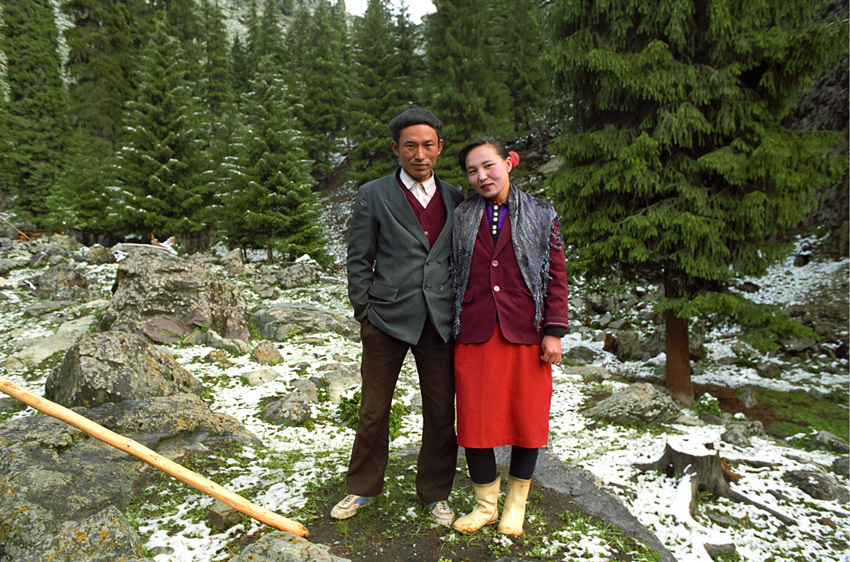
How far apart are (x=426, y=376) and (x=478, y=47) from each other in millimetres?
20236

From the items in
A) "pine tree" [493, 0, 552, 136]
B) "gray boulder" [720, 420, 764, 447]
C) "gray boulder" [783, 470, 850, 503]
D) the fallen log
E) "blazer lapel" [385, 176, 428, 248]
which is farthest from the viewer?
"pine tree" [493, 0, 552, 136]

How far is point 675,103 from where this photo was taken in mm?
6223

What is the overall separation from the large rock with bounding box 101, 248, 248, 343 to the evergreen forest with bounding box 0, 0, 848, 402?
5.61 m

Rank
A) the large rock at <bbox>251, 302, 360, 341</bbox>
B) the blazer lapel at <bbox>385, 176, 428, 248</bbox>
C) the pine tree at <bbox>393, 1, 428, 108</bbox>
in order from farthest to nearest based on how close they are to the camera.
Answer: the pine tree at <bbox>393, 1, 428, 108</bbox>
the large rock at <bbox>251, 302, 360, 341</bbox>
the blazer lapel at <bbox>385, 176, 428, 248</bbox>

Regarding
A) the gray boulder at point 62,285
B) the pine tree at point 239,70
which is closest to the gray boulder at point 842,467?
the gray boulder at point 62,285

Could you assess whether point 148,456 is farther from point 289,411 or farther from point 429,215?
point 289,411

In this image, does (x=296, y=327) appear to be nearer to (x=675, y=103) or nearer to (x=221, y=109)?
(x=675, y=103)

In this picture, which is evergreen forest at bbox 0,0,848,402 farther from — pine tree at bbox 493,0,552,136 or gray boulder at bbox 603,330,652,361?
gray boulder at bbox 603,330,652,361

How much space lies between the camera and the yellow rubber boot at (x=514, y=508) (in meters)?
2.75

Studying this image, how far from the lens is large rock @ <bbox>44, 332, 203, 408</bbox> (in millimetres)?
4117

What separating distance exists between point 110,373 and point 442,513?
335 centimetres

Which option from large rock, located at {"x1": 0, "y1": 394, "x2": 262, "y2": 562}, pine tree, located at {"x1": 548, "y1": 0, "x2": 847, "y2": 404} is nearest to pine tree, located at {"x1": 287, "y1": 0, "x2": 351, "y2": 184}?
pine tree, located at {"x1": 548, "y1": 0, "x2": 847, "y2": 404}

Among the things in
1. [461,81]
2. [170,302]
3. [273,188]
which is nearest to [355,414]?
[170,302]

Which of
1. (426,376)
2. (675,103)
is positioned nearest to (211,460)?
(426,376)
